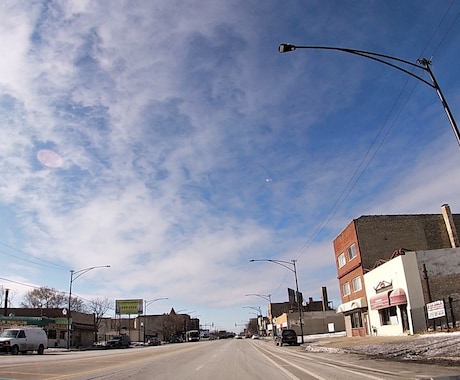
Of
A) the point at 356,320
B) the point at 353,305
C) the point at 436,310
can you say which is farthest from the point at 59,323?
the point at 436,310

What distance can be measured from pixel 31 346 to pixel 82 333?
4479 cm

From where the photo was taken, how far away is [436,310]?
28.4 m

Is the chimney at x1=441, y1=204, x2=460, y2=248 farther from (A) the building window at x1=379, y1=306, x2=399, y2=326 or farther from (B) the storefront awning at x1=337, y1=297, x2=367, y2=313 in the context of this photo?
(A) the building window at x1=379, y1=306, x2=399, y2=326

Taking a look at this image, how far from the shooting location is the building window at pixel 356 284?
47.3m

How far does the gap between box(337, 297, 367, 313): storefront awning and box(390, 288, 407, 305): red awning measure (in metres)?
10.2

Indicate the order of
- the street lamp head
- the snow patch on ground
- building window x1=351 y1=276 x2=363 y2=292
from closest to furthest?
the street lamp head → the snow patch on ground → building window x1=351 y1=276 x2=363 y2=292

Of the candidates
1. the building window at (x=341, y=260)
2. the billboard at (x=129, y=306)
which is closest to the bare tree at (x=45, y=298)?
the billboard at (x=129, y=306)

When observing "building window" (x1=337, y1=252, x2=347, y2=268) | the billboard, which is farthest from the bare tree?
"building window" (x1=337, y1=252, x2=347, y2=268)

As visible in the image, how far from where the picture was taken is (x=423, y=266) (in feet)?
108

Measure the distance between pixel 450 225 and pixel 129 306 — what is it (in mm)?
105968

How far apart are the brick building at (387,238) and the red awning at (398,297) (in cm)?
1010

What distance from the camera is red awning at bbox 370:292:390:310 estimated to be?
36.8m

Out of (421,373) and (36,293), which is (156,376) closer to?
(421,373)

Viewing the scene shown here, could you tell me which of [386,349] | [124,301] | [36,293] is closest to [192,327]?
[124,301]
